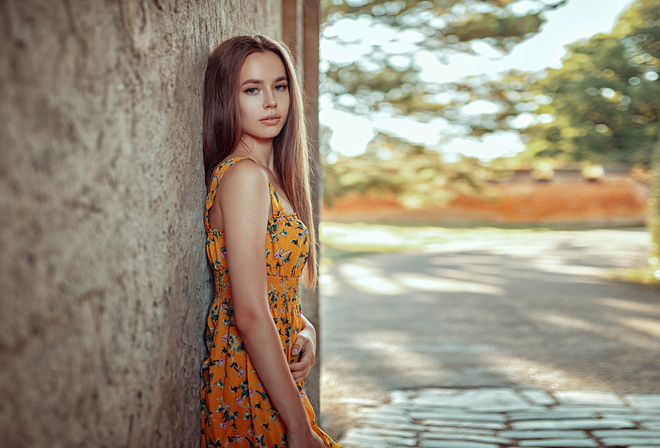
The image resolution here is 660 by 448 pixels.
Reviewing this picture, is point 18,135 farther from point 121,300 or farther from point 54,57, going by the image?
point 121,300

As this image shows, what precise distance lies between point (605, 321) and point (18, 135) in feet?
18.9

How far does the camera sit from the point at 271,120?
5.32ft

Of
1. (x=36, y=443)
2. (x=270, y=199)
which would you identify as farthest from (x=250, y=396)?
(x=36, y=443)

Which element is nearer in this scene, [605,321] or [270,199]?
[270,199]

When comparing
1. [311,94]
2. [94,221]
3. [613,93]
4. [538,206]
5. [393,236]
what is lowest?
[393,236]

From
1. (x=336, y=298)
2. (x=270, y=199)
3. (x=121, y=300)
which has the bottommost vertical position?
(x=336, y=298)

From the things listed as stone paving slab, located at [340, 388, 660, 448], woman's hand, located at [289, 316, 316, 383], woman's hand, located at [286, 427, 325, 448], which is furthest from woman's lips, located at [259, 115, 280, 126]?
stone paving slab, located at [340, 388, 660, 448]

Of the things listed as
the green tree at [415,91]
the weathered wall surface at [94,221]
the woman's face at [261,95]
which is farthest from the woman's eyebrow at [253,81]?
the green tree at [415,91]

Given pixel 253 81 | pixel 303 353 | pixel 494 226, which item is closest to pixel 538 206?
pixel 494 226

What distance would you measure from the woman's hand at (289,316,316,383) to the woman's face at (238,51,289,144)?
2.04 feet

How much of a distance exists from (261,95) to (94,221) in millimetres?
795

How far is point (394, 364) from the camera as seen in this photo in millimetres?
4273

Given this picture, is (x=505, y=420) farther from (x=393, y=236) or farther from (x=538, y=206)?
(x=538, y=206)

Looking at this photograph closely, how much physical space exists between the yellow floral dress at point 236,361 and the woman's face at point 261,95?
0.18 metres
